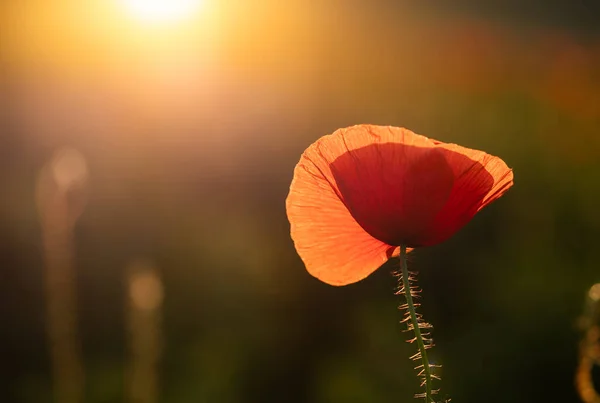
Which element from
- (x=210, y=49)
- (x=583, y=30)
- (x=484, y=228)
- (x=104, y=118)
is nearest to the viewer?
(x=484, y=228)

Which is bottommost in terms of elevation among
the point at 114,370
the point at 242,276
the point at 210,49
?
the point at 114,370

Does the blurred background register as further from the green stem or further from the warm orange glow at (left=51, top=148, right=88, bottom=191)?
the green stem

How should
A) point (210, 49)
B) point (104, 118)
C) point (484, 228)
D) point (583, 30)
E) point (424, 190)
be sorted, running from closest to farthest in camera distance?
point (424, 190), point (484, 228), point (104, 118), point (210, 49), point (583, 30)

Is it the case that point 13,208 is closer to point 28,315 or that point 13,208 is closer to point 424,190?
point 28,315

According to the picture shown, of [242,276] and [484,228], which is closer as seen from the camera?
[242,276]

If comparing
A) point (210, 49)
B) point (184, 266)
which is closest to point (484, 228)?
point (184, 266)

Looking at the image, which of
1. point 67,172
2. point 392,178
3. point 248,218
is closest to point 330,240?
point 392,178

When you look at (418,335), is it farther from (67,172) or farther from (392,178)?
(67,172)

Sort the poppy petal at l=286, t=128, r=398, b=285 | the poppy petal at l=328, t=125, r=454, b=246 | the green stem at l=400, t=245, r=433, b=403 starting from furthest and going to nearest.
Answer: the poppy petal at l=286, t=128, r=398, b=285 < the poppy petal at l=328, t=125, r=454, b=246 < the green stem at l=400, t=245, r=433, b=403

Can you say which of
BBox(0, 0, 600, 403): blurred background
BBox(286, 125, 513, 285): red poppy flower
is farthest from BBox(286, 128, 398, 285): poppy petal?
BBox(0, 0, 600, 403): blurred background
